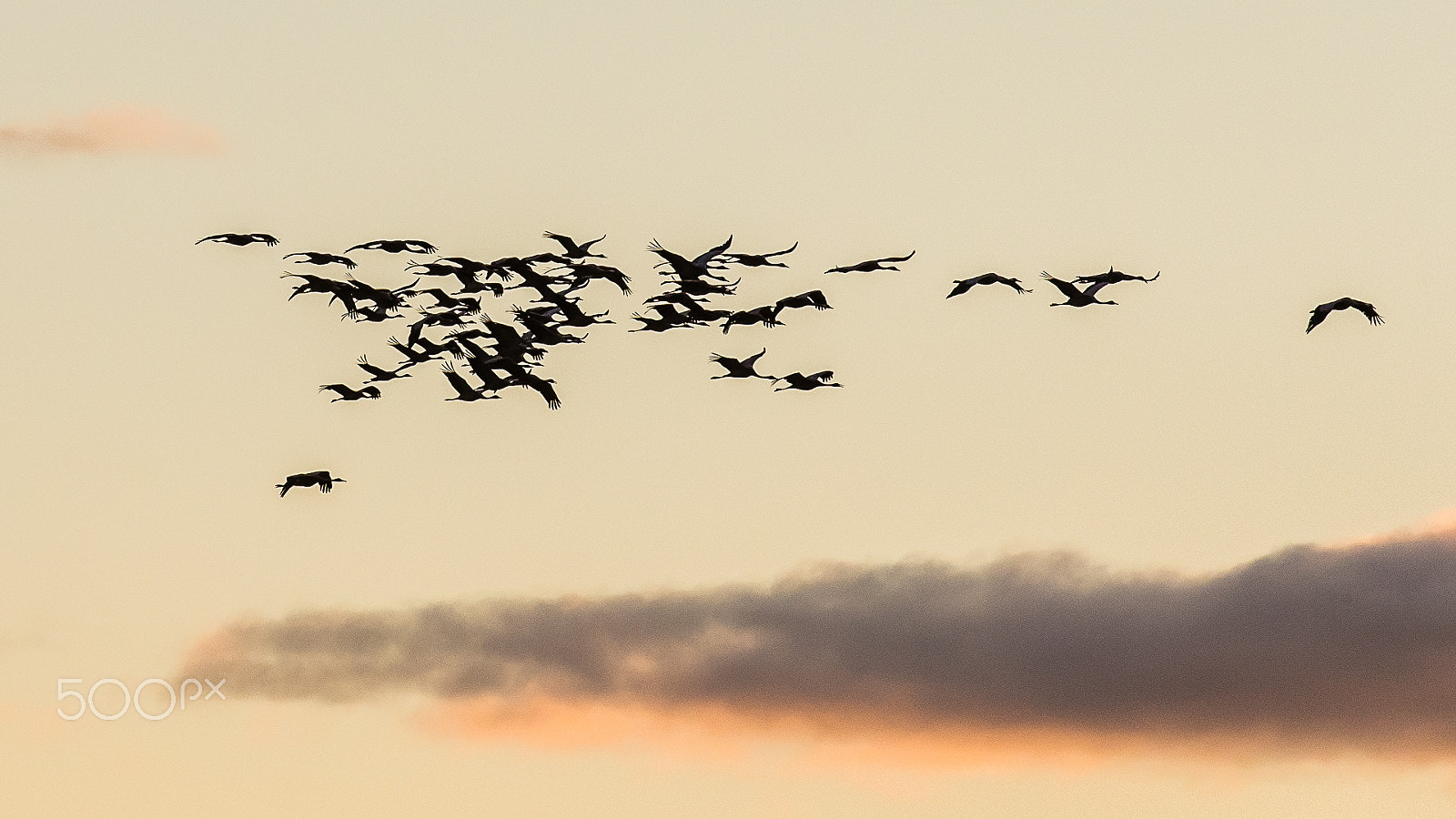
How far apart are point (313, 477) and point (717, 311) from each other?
56.5ft

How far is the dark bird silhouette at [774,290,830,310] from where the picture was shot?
4368 inches

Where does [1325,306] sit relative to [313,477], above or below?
above

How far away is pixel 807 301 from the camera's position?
365ft

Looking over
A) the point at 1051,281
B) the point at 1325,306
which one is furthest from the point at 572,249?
the point at 1325,306

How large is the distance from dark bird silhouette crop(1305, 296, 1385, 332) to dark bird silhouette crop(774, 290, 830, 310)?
18309mm

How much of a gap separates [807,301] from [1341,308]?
66.3 feet

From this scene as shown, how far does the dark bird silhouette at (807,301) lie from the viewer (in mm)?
110938

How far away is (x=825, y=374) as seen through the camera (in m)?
114

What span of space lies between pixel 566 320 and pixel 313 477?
39.0 ft

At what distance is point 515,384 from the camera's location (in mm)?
108500

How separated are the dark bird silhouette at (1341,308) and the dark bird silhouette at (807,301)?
18309mm

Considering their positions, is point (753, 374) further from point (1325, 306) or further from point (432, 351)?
point (1325, 306)

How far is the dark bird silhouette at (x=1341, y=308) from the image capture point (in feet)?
356

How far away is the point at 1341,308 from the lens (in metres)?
110
